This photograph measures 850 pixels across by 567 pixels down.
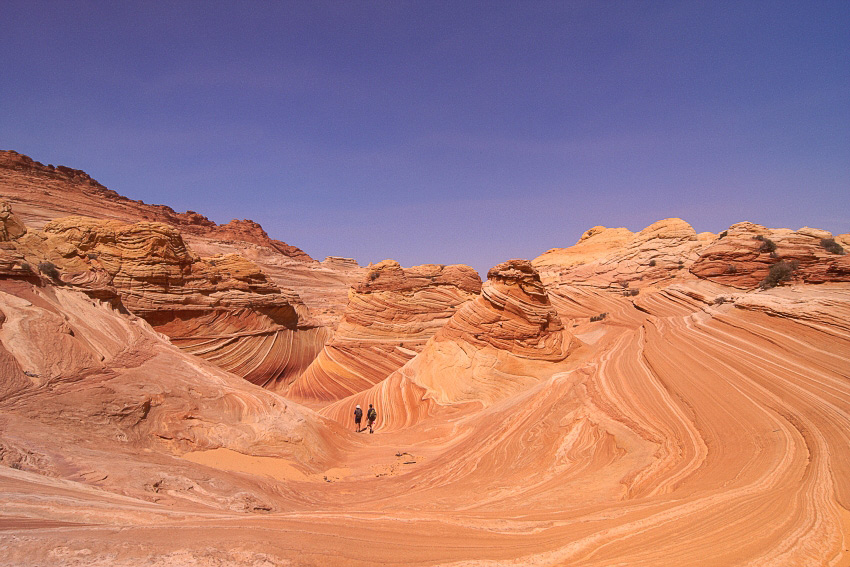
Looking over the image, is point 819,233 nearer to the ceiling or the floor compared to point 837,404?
nearer to the ceiling

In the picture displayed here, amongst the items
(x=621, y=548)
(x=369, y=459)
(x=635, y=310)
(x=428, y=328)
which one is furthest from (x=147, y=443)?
(x=635, y=310)

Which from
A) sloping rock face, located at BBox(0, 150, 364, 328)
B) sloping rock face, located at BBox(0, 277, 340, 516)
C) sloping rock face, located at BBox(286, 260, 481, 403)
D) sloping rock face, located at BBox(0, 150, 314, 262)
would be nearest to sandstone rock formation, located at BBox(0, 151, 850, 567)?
sloping rock face, located at BBox(0, 277, 340, 516)

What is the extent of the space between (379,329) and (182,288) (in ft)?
29.0

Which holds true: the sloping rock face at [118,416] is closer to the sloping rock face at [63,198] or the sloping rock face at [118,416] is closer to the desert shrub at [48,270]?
the desert shrub at [48,270]

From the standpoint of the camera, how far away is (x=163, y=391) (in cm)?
824

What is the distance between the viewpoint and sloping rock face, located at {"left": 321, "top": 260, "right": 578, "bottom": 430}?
1312 centimetres

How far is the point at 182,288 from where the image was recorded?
19484 mm

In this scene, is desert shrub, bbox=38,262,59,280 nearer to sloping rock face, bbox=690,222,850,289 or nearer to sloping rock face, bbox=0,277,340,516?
sloping rock face, bbox=0,277,340,516

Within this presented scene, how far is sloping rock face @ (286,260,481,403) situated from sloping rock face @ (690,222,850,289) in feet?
33.3

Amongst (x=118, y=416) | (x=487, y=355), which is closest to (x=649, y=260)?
(x=487, y=355)

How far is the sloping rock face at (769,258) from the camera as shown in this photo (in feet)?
37.6

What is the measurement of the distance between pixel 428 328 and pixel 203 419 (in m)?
13.6

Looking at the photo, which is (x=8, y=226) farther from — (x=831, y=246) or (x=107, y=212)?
(x=107, y=212)

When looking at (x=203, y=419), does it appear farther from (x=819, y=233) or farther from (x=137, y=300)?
(x=819, y=233)
